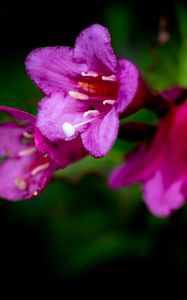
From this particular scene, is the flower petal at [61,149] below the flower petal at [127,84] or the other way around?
below

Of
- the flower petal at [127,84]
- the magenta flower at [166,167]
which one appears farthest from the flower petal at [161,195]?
the flower petal at [127,84]


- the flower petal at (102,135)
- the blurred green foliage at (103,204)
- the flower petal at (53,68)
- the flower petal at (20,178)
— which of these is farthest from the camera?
the blurred green foliage at (103,204)

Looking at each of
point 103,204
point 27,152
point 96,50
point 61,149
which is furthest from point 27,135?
point 103,204

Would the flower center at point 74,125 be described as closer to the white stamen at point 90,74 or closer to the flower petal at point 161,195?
the white stamen at point 90,74

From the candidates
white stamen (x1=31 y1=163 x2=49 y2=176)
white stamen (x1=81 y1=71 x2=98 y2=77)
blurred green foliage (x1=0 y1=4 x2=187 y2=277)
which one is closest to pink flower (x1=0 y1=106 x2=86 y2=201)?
white stamen (x1=31 y1=163 x2=49 y2=176)

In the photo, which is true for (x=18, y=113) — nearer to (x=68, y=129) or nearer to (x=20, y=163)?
(x=68, y=129)

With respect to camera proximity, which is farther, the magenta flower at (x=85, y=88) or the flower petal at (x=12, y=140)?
the flower petal at (x=12, y=140)
